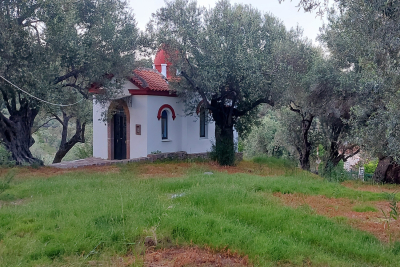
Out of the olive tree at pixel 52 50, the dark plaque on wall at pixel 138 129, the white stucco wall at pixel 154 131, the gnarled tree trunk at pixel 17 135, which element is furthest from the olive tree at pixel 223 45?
the gnarled tree trunk at pixel 17 135

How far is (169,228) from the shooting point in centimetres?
621

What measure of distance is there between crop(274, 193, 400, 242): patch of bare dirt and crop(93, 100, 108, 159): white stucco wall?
39.1 ft

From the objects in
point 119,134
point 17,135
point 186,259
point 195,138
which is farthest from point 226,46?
point 186,259

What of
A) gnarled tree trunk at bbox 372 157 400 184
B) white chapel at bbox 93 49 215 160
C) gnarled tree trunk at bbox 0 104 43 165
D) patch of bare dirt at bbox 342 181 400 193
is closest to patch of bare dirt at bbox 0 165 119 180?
gnarled tree trunk at bbox 0 104 43 165

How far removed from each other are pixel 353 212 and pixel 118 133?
13263 mm

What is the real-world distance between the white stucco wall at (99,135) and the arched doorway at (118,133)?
383 mm

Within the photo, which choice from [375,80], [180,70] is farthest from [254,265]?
[180,70]

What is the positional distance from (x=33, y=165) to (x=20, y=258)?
966cm

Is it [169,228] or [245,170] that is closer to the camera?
[169,228]

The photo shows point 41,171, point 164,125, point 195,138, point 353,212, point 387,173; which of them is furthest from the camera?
point 195,138

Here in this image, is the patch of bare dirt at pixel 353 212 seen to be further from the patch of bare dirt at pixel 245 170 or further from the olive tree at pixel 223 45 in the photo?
the olive tree at pixel 223 45

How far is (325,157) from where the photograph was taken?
22.0 m

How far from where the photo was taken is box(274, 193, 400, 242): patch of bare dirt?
22.6 feet

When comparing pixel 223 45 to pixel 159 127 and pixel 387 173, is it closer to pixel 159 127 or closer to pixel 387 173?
pixel 159 127
